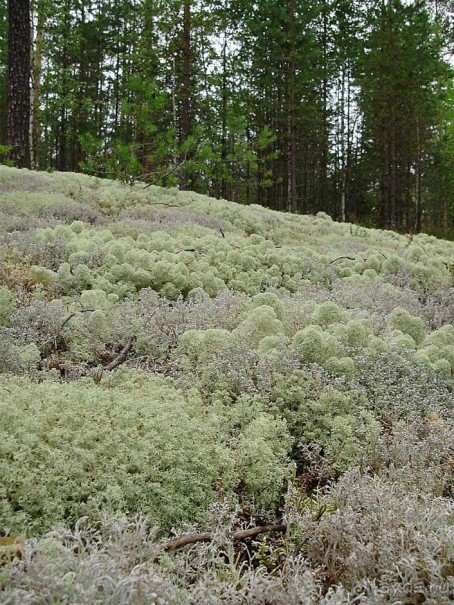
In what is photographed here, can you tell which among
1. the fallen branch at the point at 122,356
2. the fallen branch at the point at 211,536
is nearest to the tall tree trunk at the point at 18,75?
the fallen branch at the point at 122,356

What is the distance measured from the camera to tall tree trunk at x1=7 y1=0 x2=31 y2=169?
329 inches

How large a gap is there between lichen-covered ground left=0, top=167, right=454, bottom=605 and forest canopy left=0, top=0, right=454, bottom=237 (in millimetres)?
8480

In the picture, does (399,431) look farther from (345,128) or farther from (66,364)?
(345,128)

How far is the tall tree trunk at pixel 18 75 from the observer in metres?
8.37

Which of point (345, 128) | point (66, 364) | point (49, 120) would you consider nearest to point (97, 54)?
point (49, 120)

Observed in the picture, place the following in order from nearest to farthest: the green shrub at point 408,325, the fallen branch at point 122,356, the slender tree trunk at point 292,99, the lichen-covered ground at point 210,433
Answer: the lichen-covered ground at point 210,433, the fallen branch at point 122,356, the green shrub at point 408,325, the slender tree trunk at point 292,99

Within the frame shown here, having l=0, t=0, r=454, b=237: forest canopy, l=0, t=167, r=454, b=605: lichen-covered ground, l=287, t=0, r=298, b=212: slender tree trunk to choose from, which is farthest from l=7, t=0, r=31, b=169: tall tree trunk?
l=287, t=0, r=298, b=212: slender tree trunk

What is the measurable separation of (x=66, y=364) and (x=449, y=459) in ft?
6.17

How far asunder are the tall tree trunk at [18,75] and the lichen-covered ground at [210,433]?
4748 mm

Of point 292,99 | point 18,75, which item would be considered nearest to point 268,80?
point 292,99

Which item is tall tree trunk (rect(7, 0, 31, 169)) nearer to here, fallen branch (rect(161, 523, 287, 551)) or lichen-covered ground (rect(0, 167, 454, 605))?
lichen-covered ground (rect(0, 167, 454, 605))

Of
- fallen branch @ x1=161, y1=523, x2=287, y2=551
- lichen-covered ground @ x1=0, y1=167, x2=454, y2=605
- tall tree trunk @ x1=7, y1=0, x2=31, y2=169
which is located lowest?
fallen branch @ x1=161, y1=523, x2=287, y2=551

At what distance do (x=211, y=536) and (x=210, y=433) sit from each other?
0.51m

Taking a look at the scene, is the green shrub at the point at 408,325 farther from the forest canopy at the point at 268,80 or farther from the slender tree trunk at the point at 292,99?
the slender tree trunk at the point at 292,99
